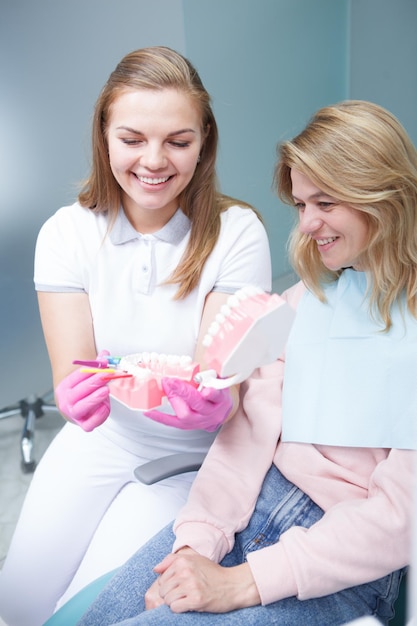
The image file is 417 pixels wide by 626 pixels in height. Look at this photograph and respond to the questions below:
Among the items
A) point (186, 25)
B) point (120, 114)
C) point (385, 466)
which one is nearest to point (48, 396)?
point (186, 25)

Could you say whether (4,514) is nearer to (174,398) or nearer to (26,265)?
(26,265)

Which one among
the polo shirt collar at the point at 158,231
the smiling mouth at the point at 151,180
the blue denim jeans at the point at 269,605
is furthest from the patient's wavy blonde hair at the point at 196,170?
→ the blue denim jeans at the point at 269,605

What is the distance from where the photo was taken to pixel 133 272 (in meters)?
1.39

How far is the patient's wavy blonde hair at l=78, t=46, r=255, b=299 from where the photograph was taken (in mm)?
1230

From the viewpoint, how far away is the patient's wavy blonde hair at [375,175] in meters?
1.11

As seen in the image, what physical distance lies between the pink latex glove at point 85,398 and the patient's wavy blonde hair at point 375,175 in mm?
460

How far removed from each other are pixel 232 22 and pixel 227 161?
0.36m

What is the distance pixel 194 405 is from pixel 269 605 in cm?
31

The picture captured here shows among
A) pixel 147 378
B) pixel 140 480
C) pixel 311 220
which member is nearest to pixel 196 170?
pixel 311 220

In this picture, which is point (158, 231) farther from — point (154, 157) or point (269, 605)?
point (269, 605)

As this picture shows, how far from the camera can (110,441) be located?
1.48m

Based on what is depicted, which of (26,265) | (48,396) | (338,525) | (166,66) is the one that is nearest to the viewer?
(338,525)

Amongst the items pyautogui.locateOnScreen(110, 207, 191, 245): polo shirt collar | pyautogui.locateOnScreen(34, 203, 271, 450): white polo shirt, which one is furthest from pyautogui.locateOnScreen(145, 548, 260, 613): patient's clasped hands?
pyautogui.locateOnScreen(110, 207, 191, 245): polo shirt collar

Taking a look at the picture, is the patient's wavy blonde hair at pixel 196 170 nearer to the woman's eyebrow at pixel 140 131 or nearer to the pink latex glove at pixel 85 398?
the woman's eyebrow at pixel 140 131
